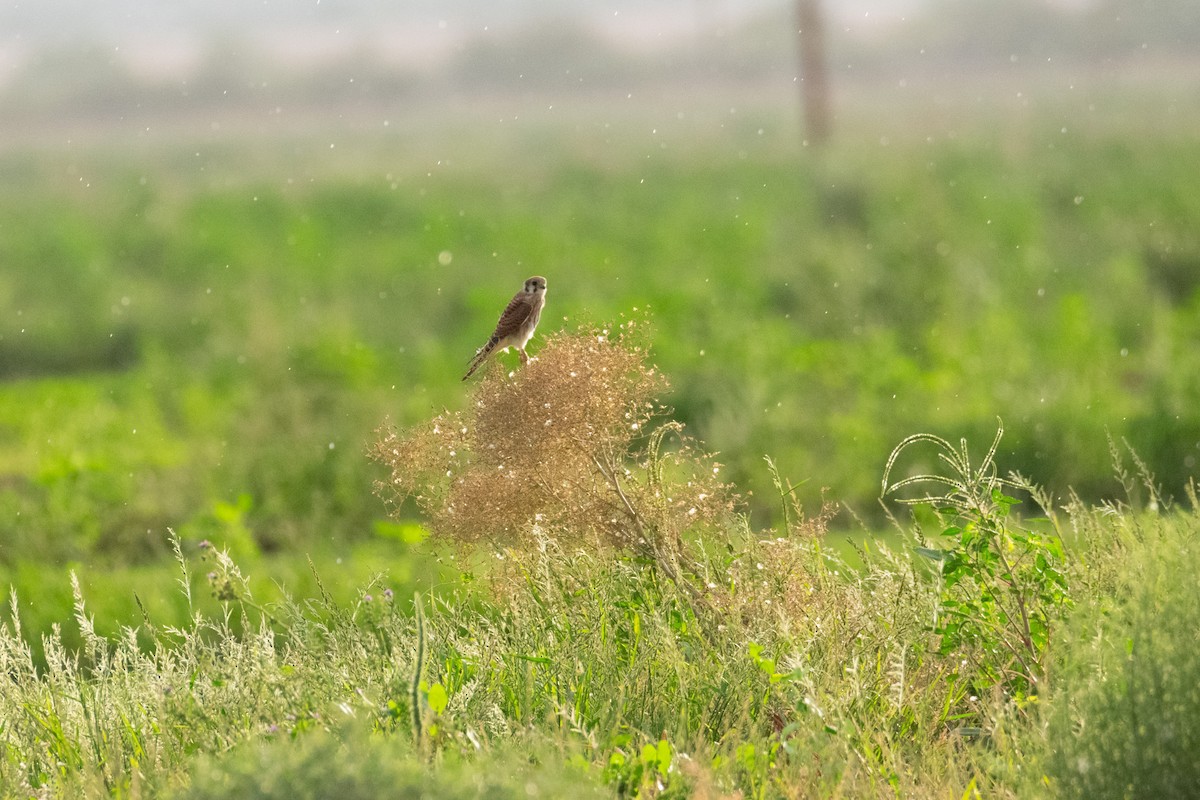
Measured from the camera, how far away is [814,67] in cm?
2020

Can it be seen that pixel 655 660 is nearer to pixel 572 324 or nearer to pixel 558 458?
pixel 558 458

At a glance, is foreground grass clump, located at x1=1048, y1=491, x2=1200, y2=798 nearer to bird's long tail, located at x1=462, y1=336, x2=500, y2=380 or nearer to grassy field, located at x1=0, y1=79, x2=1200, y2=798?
Result: grassy field, located at x1=0, y1=79, x2=1200, y2=798

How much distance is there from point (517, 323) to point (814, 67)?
18.0 m

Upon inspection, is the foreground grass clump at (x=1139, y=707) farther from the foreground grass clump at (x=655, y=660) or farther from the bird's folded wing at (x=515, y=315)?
the bird's folded wing at (x=515, y=315)

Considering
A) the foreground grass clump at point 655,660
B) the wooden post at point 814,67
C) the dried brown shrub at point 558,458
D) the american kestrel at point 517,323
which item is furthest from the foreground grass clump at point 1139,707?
the wooden post at point 814,67

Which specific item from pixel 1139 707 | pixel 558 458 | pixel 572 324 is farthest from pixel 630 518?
pixel 572 324

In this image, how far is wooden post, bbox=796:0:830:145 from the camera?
19.2 m

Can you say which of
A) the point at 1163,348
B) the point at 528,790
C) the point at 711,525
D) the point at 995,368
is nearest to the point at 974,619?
the point at 711,525

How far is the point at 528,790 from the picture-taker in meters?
2.31

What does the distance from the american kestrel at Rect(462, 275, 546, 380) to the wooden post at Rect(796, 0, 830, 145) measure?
16.9 meters

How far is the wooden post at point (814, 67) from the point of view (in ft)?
63.0

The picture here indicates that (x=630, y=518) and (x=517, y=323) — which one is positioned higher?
(x=517, y=323)

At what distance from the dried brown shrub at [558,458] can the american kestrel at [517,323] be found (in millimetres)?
101

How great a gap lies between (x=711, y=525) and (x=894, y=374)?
5162 mm
